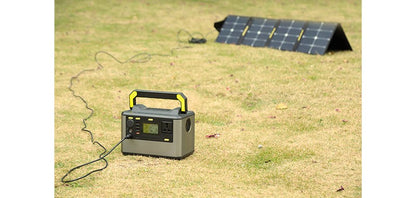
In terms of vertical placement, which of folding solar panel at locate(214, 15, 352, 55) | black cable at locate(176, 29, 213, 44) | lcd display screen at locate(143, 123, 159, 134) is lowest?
black cable at locate(176, 29, 213, 44)

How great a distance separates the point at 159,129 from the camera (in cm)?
510

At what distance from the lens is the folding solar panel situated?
10.7 meters

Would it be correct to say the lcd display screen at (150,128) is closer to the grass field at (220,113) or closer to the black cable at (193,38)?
the grass field at (220,113)

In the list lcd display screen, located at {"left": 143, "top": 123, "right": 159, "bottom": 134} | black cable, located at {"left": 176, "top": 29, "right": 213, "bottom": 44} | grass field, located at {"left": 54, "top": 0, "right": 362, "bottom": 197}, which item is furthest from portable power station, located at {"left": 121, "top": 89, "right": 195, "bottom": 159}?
black cable, located at {"left": 176, "top": 29, "right": 213, "bottom": 44}

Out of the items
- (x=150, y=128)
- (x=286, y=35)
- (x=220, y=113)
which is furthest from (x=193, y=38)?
(x=150, y=128)

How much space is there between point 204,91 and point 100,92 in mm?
1488

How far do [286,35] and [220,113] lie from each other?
4655 millimetres

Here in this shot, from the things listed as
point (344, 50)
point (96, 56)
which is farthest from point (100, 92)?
point (344, 50)

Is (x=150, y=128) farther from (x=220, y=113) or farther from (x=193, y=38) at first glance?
(x=193, y=38)

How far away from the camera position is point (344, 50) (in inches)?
429

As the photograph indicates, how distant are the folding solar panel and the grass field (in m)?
0.25

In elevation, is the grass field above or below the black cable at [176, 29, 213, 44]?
above

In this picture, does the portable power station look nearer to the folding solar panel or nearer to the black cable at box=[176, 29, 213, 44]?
the folding solar panel

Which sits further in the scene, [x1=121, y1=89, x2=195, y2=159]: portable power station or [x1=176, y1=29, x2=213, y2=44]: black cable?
[x1=176, y1=29, x2=213, y2=44]: black cable
